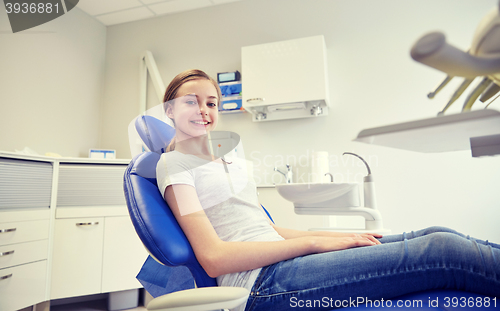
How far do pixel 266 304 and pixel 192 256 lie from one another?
205 millimetres

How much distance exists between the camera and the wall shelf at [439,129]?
0.44m

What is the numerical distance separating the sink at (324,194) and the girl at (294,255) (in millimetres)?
692

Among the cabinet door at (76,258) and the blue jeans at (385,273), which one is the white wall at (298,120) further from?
the blue jeans at (385,273)

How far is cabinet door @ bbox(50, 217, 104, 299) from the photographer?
197 cm

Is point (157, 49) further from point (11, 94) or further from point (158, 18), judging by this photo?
point (11, 94)

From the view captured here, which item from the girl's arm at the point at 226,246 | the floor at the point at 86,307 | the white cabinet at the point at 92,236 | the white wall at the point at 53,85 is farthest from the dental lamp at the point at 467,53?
the white wall at the point at 53,85

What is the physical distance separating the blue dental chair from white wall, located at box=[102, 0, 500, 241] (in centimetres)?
148

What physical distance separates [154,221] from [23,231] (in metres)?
1.50

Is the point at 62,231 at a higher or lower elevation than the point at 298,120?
lower

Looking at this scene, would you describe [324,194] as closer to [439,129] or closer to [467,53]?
[439,129]

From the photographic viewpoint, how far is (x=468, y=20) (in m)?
2.24

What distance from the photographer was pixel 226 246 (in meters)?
0.76

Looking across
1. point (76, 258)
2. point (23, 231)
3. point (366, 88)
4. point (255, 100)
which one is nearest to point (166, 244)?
point (23, 231)

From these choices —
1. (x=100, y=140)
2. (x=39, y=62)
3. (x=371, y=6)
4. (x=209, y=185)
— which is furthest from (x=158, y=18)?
(x=209, y=185)
